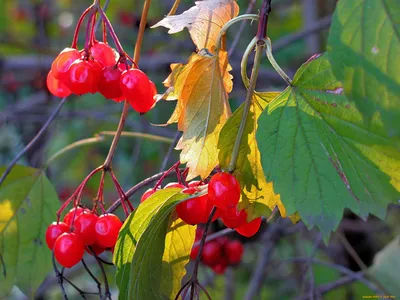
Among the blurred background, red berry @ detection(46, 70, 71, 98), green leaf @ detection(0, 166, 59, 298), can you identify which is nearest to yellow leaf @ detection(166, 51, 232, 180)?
red berry @ detection(46, 70, 71, 98)

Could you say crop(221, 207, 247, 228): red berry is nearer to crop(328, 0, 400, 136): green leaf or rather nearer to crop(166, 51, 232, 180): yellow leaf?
crop(166, 51, 232, 180): yellow leaf

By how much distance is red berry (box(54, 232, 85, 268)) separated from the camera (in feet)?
4.20

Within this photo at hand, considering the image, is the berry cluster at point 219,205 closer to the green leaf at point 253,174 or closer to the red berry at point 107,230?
the green leaf at point 253,174

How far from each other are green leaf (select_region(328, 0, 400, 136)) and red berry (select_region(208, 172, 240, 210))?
292 millimetres

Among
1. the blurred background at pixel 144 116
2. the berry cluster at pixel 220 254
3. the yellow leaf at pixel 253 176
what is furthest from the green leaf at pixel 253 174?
the blurred background at pixel 144 116

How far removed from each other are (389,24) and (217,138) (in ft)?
1.48

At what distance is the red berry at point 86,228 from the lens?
4.25ft

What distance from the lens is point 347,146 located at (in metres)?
1.06

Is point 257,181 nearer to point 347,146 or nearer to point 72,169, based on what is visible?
point 347,146

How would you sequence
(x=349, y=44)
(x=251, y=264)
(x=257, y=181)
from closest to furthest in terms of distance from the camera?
(x=349, y=44)
(x=257, y=181)
(x=251, y=264)

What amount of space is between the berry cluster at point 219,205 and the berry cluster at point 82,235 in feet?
0.52

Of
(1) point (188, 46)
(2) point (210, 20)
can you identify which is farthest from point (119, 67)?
(1) point (188, 46)

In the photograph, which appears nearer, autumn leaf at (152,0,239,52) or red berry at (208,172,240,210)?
red berry at (208,172,240,210)

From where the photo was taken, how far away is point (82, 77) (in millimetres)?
1231
